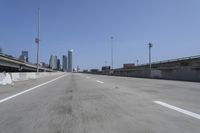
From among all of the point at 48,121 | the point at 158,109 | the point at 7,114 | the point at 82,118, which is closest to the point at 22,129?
the point at 48,121

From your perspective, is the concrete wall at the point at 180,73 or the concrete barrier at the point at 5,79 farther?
the concrete wall at the point at 180,73

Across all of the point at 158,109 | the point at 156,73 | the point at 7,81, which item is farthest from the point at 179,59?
the point at 158,109

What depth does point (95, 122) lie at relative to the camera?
682cm

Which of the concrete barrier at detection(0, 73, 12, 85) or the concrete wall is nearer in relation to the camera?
the concrete barrier at detection(0, 73, 12, 85)

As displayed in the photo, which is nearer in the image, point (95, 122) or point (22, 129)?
point (22, 129)

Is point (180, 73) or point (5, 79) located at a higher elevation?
point (180, 73)

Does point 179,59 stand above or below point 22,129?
above

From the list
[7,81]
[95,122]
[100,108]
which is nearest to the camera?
[95,122]

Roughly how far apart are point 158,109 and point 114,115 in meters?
1.77

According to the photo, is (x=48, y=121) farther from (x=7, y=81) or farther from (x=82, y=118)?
(x=7, y=81)

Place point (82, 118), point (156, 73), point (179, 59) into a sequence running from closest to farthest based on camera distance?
point (82, 118)
point (156, 73)
point (179, 59)

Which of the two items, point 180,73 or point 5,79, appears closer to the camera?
point 5,79

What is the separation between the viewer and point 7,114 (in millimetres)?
8266

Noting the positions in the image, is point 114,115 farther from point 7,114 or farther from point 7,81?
point 7,81
